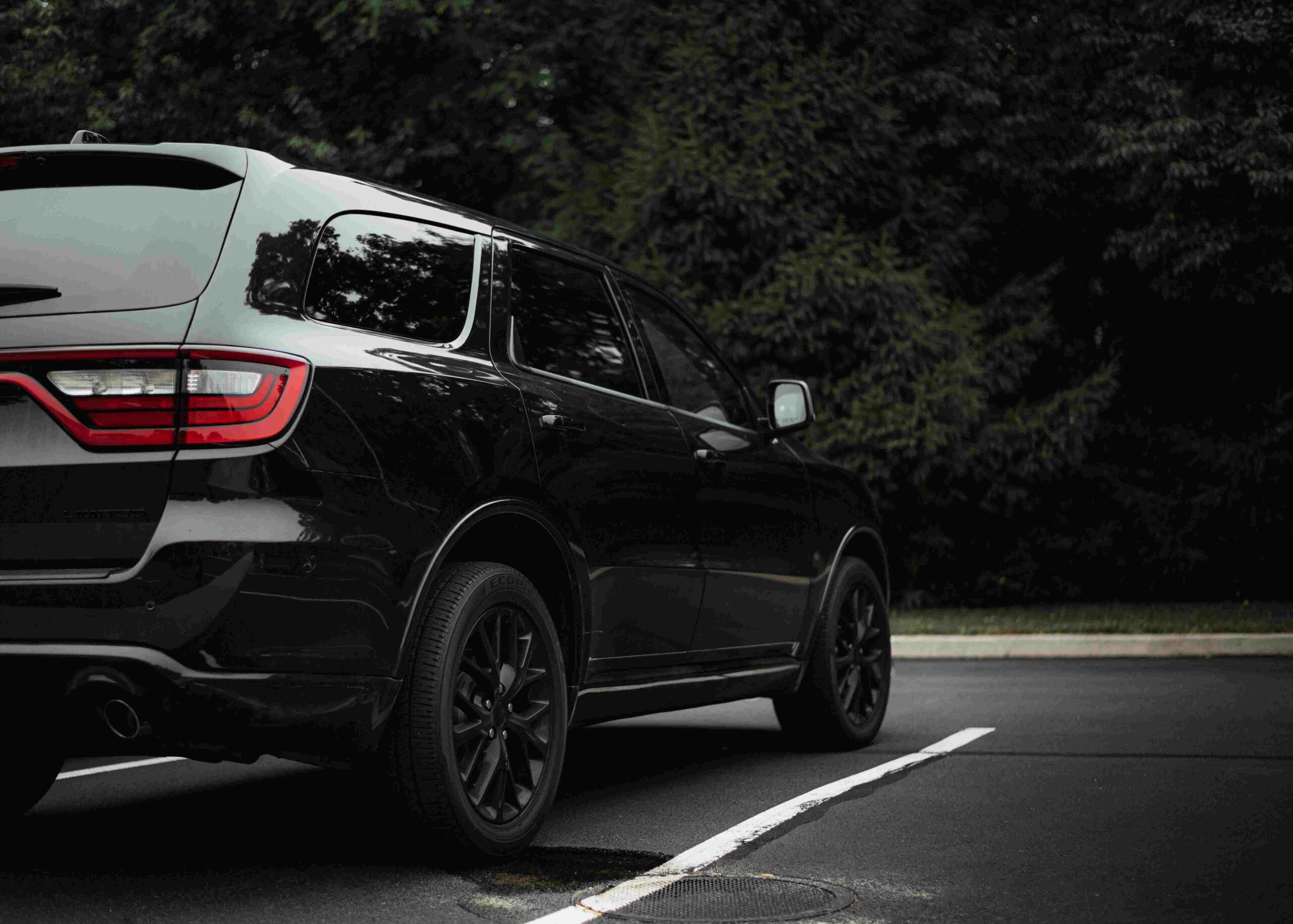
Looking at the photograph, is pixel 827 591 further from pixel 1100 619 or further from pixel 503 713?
pixel 1100 619

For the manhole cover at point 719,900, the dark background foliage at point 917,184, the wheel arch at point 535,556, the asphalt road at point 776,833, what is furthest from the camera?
the dark background foliage at point 917,184

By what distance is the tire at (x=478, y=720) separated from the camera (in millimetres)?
3818

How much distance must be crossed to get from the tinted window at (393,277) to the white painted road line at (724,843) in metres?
1.57

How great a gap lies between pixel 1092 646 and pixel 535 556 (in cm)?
827

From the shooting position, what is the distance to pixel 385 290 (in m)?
4.07

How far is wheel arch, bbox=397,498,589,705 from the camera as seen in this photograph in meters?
4.01

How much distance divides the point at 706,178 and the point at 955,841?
11833 mm

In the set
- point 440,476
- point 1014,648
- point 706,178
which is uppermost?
point 706,178

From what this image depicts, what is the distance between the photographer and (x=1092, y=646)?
1170cm

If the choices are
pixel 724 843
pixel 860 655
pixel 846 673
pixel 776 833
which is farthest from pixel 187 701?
pixel 860 655

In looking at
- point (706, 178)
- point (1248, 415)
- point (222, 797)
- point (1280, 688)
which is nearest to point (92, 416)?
point (222, 797)

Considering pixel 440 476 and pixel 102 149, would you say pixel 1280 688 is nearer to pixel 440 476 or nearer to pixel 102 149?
pixel 440 476

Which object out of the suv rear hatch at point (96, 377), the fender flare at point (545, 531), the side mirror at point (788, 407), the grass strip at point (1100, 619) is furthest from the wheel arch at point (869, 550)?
the grass strip at point (1100, 619)

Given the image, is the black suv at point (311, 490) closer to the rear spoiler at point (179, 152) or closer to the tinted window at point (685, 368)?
the rear spoiler at point (179, 152)
